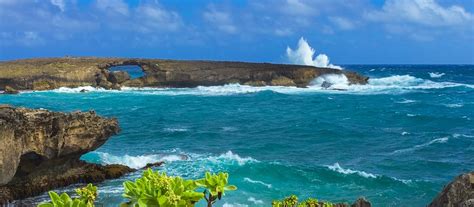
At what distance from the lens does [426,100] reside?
57562 millimetres

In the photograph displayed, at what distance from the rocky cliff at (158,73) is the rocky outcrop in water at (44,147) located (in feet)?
180

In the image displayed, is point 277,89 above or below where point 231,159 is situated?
above

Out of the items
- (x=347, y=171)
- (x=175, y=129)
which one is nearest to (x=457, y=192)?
(x=347, y=171)

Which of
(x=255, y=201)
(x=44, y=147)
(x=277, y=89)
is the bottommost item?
(x=255, y=201)

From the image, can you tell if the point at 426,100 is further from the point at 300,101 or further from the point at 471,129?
the point at 471,129

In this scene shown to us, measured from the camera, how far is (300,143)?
30484mm

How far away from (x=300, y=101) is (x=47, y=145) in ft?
132

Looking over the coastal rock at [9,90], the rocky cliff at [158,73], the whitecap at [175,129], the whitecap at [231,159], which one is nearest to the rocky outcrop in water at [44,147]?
the whitecap at [231,159]

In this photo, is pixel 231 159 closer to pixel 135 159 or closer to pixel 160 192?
pixel 135 159

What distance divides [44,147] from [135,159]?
7605mm

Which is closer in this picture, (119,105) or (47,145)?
(47,145)

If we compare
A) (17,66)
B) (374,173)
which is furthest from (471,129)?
(17,66)

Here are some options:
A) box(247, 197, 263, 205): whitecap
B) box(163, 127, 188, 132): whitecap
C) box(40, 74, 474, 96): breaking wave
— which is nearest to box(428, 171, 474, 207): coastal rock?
box(247, 197, 263, 205): whitecap

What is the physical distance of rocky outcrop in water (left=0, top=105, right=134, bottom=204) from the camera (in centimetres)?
1583
